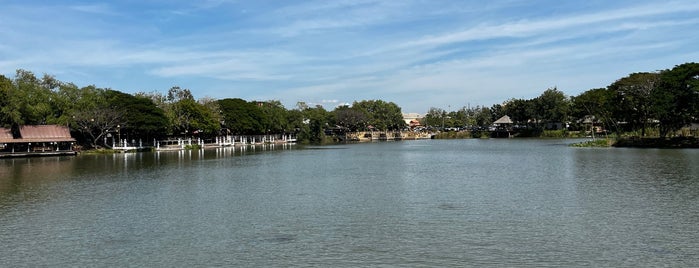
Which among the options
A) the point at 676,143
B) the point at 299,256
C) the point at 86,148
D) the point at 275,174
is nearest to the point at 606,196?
the point at 299,256

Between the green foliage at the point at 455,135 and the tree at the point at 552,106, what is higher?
the tree at the point at 552,106

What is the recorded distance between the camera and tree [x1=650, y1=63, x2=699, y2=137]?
55.2m

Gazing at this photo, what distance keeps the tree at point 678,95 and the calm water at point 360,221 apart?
2975 centimetres

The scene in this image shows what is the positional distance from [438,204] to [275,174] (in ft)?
53.5

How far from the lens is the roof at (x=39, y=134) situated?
195 ft

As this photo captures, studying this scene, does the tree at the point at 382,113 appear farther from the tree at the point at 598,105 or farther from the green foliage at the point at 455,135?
the tree at the point at 598,105

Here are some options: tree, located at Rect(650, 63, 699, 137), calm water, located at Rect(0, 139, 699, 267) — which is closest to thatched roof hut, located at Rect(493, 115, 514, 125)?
tree, located at Rect(650, 63, 699, 137)

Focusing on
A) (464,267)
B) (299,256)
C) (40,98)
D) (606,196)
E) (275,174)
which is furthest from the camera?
(40,98)

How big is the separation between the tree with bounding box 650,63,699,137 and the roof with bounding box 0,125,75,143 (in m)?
63.4

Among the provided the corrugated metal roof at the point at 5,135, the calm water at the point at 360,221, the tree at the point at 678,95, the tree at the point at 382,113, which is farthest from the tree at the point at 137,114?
the tree at the point at 382,113

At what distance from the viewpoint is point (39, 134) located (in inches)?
2405

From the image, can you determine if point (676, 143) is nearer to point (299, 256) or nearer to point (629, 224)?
point (629, 224)

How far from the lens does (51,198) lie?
23.8 meters

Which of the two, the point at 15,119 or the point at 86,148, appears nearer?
the point at 15,119
